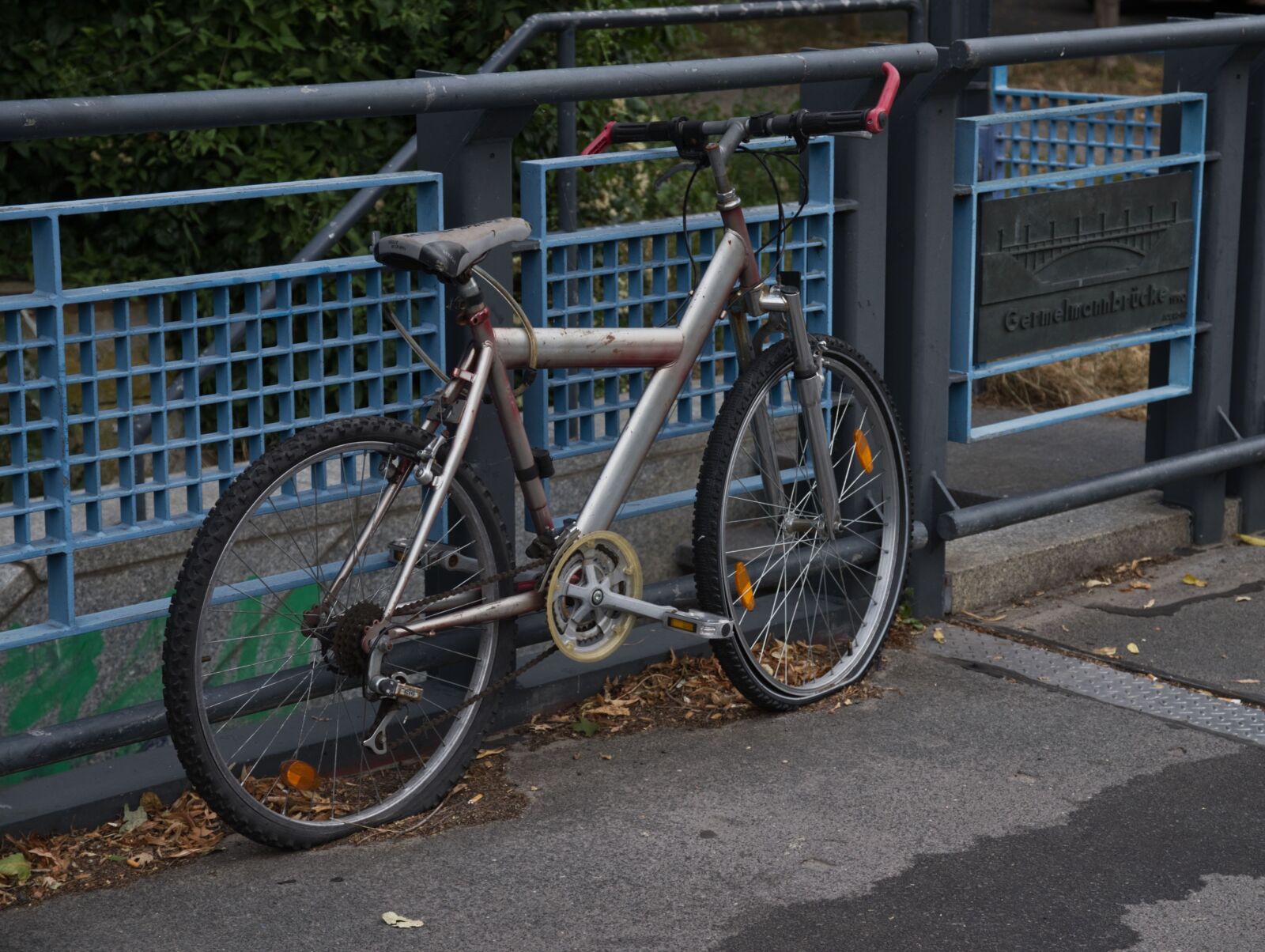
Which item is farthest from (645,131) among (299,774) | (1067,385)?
(1067,385)

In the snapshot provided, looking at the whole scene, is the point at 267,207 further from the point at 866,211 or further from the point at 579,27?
the point at 866,211

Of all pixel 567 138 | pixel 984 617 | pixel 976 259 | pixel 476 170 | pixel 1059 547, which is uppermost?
pixel 567 138

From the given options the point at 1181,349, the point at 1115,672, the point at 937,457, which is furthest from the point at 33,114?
the point at 1181,349

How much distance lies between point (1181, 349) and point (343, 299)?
2.88 metres

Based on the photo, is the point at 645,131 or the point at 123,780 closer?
the point at 123,780

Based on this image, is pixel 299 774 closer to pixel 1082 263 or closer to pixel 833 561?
pixel 833 561

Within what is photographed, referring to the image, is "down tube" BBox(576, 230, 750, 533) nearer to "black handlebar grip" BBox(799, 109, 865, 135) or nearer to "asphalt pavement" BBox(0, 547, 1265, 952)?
"black handlebar grip" BBox(799, 109, 865, 135)

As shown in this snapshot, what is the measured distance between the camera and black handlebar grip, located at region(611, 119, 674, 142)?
4070 millimetres

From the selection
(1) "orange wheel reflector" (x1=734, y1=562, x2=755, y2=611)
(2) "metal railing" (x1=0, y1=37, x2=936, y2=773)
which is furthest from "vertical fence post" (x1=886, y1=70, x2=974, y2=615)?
(1) "orange wheel reflector" (x1=734, y1=562, x2=755, y2=611)

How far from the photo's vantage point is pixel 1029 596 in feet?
17.7

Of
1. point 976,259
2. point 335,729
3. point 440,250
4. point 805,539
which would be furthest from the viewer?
point 976,259

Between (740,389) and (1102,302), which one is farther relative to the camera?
(1102,302)

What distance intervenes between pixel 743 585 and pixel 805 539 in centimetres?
43

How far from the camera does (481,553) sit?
12.5 feet
